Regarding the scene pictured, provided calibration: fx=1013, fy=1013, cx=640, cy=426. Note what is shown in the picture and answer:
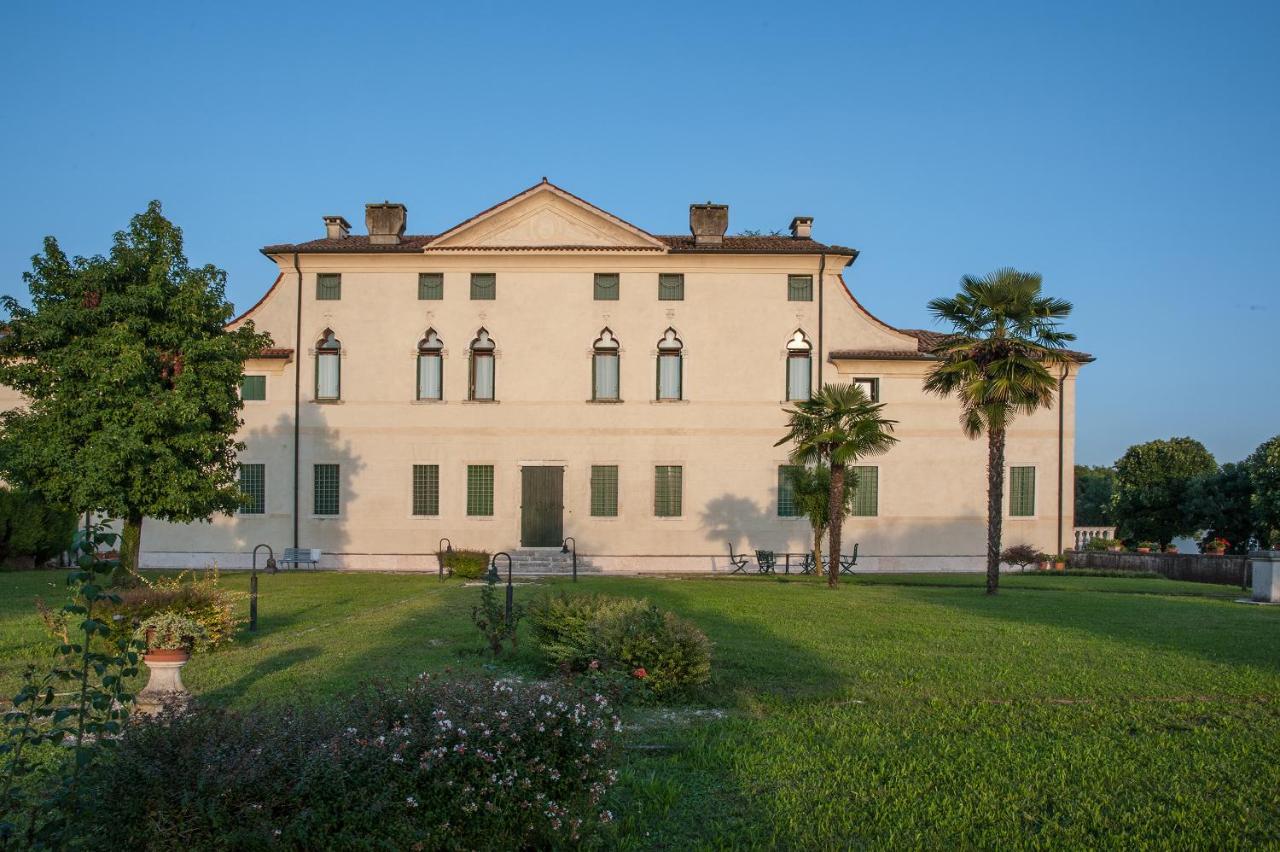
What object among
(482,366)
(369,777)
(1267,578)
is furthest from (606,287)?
(369,777)

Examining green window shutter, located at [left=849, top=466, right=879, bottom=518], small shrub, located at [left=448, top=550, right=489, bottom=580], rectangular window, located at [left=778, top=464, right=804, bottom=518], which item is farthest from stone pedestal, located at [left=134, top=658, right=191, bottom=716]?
green window shutter, located at [left=849, top=466, right=879, bottom=518]

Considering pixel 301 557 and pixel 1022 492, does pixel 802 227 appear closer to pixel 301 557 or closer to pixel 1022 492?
pixel 1022 492

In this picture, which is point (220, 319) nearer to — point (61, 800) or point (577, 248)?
point (577, 248)

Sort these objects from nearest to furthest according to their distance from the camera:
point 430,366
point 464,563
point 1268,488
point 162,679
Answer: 1. point 162,679
2. point 464,563
3. point 430,366
4. point 1268,488

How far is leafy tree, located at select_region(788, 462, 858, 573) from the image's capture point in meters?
29.5

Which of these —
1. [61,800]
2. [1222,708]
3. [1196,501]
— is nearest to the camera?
[61,800]

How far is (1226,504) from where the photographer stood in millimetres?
43875

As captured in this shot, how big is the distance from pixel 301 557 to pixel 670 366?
13098 mm

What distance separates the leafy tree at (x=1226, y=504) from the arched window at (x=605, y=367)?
28.2 m

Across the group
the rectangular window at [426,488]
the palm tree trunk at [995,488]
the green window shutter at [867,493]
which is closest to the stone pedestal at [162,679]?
the palm tree trunk at [995,488]

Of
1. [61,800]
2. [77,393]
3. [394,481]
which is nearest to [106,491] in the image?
[77,393]

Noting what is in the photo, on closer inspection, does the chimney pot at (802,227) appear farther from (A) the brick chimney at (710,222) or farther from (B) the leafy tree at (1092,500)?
(B) the leafy tree at (1092,500)

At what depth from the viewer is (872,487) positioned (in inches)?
1307

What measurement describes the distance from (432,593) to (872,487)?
55.0 feet
